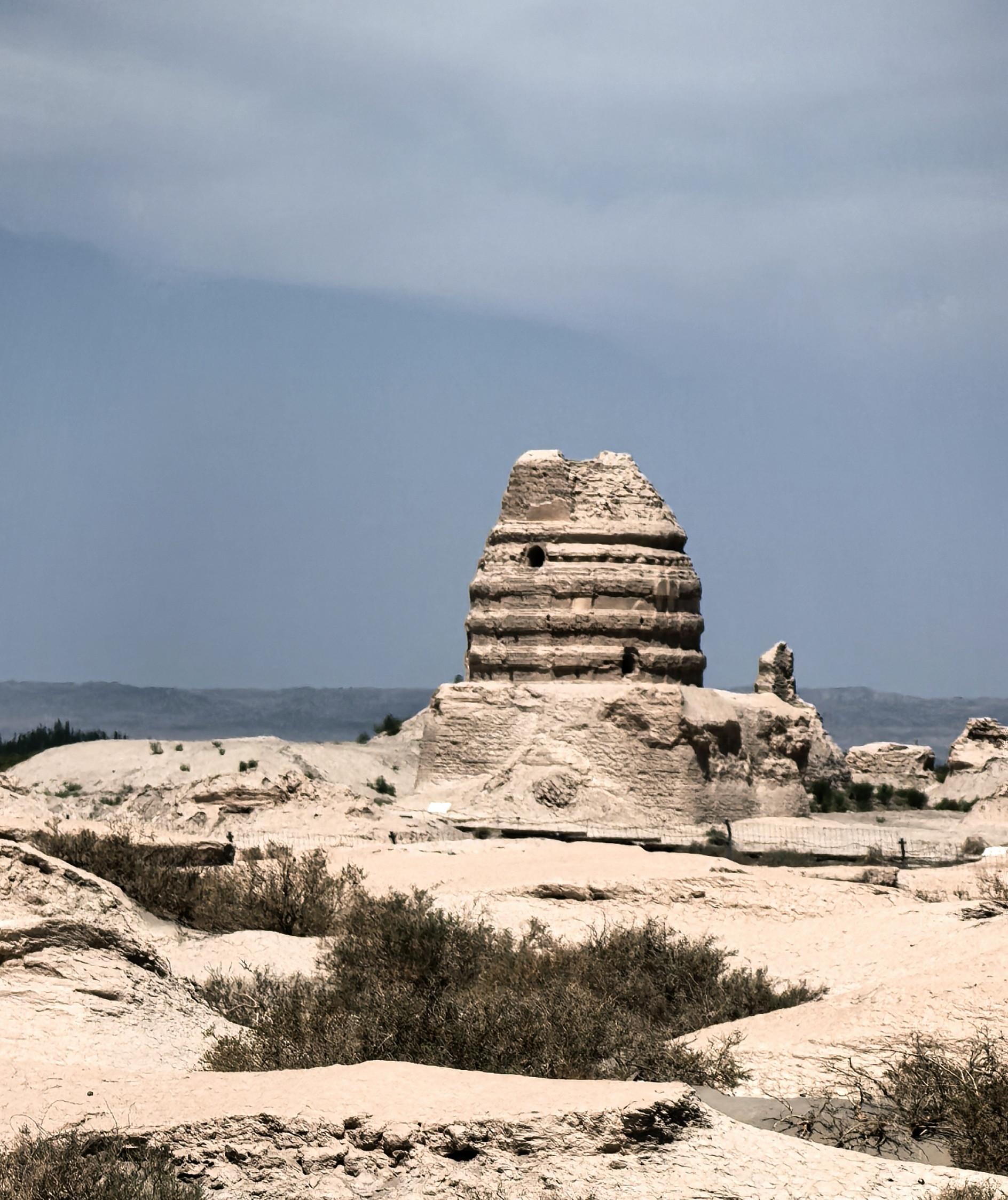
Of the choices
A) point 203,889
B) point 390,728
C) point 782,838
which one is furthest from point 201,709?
point 203,889

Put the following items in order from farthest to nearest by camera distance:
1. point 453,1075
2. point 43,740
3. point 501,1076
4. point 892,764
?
point 43,740 → point 892,764 → point 501,1076 → point 453,1075

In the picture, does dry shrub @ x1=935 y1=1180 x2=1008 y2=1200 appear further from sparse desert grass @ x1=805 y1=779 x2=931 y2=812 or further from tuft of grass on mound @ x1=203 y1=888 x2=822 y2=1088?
sparse desert grass @ x1=805 y1=779 x2=931 y2=812

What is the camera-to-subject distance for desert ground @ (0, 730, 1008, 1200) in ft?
16.9

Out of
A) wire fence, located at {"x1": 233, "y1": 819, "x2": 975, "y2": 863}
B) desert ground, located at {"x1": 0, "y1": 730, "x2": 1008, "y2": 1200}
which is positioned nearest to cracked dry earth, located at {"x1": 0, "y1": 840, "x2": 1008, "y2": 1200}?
desert ground, located at {"x1": 0, "y1": 730, "x2": 1008, "y2": 1200}

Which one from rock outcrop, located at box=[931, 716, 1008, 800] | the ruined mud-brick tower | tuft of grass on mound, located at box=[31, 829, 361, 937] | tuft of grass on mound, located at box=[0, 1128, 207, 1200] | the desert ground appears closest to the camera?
tuft of grass on mound, located at box=[0, 1128, 207, 1200]

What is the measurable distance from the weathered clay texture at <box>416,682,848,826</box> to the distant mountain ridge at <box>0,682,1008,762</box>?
192 ft

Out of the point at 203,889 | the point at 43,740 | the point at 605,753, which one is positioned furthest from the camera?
the point at 43,740

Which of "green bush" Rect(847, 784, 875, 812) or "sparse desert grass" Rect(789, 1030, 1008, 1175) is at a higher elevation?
"sparse desert grass" Rect(789, 1030, 1008, 1175)

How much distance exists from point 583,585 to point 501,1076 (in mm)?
17924

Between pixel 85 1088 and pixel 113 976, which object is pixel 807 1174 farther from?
pixel 113 976

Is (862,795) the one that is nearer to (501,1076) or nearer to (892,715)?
(501,1076)

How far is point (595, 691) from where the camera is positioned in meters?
22.9

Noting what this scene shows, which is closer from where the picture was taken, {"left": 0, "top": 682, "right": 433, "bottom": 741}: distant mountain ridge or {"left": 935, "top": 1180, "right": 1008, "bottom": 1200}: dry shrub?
{"left": 935, "top": 1180, "right": 1008, "bottom": 1200}: dry shrub

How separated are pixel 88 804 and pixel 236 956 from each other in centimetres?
1280
